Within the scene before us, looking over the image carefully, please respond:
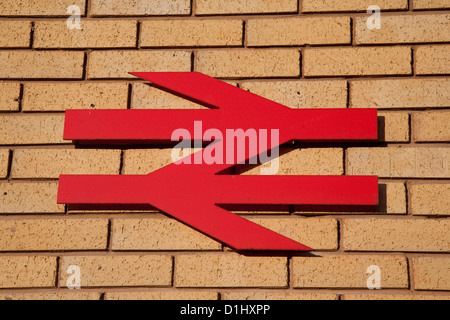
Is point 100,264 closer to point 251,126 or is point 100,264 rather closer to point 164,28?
point 251,126

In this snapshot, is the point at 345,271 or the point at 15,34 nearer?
the point at 345,271

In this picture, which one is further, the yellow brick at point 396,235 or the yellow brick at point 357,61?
the yellow brick at point 357,61

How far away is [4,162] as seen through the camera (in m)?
1.47

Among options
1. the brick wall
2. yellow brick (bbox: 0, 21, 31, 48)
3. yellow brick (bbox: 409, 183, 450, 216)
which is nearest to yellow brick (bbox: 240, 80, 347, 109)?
the brick wall

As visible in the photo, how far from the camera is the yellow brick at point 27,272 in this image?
140 cm

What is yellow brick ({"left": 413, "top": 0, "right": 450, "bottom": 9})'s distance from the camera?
1.49m

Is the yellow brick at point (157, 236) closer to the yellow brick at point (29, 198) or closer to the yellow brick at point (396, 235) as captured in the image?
the yellow brick at point (29, 198)

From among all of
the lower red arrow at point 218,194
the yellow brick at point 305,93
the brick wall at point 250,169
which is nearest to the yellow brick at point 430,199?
the brick wall at point 250,169

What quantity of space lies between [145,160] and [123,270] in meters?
0.39

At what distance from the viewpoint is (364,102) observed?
1.46 meters

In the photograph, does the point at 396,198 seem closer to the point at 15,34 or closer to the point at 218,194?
the point at 218,194

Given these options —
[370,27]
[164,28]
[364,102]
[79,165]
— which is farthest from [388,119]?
[79,165]

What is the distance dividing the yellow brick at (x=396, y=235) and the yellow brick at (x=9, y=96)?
1.27 m

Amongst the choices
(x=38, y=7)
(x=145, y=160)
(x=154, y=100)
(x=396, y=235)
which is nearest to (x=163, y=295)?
(x=145, y=160)
